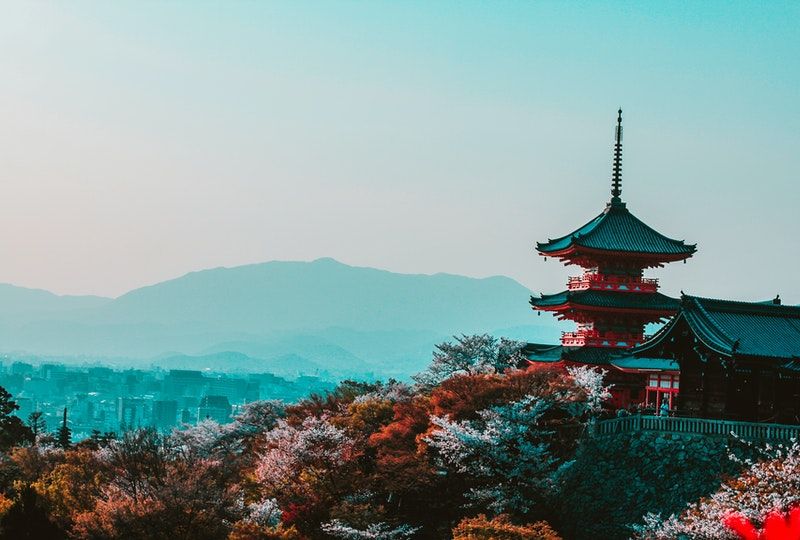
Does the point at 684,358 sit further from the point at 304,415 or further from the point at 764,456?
the point at 304,415

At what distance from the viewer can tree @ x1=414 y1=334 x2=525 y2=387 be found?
207 feet

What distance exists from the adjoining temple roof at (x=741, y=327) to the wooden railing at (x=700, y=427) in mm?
2598

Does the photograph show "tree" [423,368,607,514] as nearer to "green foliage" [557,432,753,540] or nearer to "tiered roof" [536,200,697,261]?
"green foliage" [557,432,753,540]

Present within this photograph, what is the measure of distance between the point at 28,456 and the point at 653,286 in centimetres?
3470

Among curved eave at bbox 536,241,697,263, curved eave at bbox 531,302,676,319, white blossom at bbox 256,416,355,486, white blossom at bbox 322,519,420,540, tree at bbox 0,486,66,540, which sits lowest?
tree at bbox 0,486,66,540

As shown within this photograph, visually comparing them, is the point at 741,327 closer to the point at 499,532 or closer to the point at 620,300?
the point at 499,532

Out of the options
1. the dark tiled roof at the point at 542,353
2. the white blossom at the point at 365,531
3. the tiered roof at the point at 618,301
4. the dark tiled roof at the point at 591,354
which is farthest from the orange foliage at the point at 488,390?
the dark tiled roof at the point at 542,353

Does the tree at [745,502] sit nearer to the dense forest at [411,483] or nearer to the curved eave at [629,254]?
the dense forest at [411,483]

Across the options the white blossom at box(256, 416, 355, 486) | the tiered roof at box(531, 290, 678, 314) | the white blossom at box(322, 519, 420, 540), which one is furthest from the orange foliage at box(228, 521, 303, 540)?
the tiered roof at box(531, 290, 678, 314)

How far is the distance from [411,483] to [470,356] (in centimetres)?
1990

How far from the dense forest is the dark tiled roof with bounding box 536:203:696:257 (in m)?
8.12

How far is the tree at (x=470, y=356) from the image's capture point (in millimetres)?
63000

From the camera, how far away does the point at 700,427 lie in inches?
1563

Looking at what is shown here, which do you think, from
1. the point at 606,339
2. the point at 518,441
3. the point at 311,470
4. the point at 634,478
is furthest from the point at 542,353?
the point at 634,478
